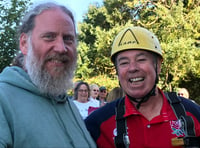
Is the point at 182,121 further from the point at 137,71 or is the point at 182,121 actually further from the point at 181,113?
the point at 137,71

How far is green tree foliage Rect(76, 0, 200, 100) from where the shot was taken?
16.0 metres

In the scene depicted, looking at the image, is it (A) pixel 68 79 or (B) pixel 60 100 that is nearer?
(B) pixel 60 100

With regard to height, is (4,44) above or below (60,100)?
above

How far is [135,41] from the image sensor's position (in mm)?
2836

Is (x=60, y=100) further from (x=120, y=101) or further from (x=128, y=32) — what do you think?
(x=128, y=32)

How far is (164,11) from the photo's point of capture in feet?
55.0

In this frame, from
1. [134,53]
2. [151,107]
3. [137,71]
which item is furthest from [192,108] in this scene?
[134,53]

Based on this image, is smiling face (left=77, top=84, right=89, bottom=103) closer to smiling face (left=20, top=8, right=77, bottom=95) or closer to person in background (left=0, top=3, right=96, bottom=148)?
person in background (left=0, top=3, right=96, bottom=148)

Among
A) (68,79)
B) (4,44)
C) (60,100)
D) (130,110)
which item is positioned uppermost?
(4,44)

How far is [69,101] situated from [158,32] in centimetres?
1489

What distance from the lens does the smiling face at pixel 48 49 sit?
87.2 inches

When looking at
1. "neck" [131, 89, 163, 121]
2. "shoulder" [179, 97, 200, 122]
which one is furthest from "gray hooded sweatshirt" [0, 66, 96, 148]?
"shoulder" [179, 97, 200, 122]

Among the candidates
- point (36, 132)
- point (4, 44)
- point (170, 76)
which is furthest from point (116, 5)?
point (36, 132)

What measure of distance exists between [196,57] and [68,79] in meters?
15.4
